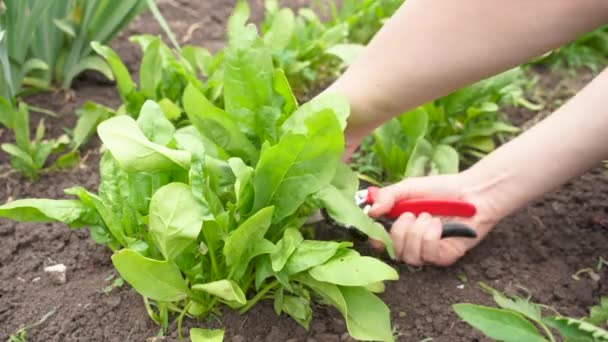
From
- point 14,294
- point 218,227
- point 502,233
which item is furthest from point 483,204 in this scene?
point 14,294

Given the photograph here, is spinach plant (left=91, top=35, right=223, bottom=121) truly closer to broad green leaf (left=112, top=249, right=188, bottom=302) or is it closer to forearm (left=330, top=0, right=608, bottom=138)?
forearm (left=330, top=0, right=608, bottom=138)

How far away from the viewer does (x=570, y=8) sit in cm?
145

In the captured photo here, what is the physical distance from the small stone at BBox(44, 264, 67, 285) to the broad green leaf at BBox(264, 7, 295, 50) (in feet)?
2.67

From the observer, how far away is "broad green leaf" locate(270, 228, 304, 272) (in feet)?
4.35

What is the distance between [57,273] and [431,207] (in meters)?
0.77

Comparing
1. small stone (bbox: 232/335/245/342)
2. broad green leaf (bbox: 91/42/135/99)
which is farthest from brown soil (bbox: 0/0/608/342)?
broad green leaf (bbox: 91/42/135/99)

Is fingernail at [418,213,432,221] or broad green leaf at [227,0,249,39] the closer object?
broad green leaf at [227,0,249,39]

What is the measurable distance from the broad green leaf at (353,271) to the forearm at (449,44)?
0.39m

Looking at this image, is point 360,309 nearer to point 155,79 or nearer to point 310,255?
point 310,255

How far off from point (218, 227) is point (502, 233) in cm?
72

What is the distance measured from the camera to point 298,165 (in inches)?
53.2

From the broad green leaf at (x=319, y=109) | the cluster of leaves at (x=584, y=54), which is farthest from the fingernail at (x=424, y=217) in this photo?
the cluster of leaves at (x=584, y=54)

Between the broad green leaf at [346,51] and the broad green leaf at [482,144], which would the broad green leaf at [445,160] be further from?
the broad green leaf at [346,51]

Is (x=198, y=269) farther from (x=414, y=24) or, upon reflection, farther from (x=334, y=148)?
(x=414, y=24)
